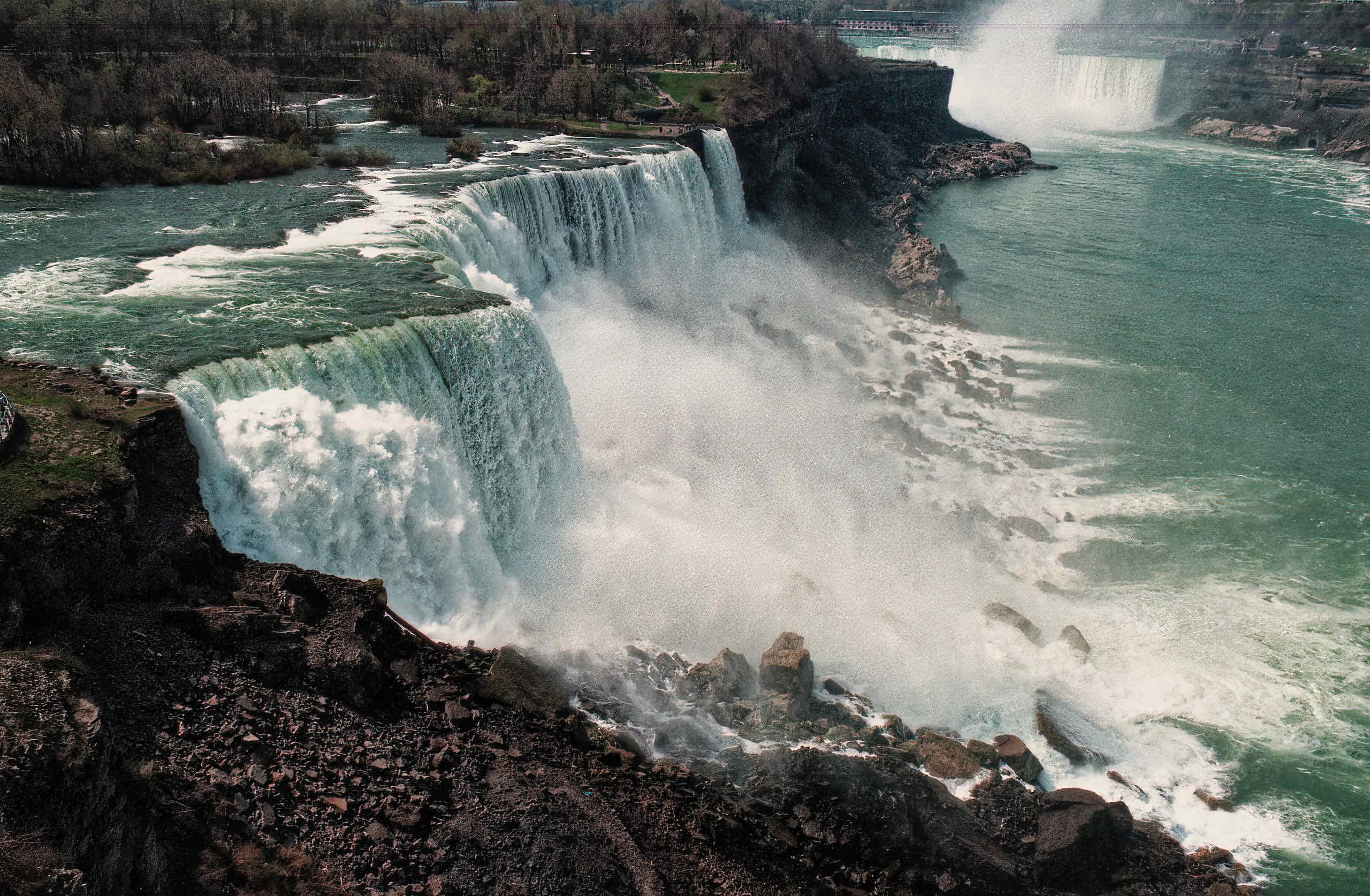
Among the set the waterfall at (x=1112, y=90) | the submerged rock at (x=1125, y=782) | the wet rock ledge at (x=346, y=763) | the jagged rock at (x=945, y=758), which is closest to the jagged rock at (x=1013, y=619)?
the submerged rock at (x=1125, y=782)

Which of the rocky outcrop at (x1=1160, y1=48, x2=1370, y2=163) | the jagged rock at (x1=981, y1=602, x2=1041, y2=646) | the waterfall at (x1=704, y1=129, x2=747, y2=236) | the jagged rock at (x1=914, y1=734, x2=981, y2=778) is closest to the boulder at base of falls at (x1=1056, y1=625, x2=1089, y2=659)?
the jagged rock at (x1=981, y1=602, x2=1041, y2=646)

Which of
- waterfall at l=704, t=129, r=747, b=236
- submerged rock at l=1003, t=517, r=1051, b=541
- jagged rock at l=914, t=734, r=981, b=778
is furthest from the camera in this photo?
waterfall at l=704, t=129, r=747, b=236

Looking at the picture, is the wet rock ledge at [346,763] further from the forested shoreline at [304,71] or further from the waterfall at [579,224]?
the forested shoreline at [304,71]

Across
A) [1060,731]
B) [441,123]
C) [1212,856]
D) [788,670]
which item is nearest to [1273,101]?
[441,123]

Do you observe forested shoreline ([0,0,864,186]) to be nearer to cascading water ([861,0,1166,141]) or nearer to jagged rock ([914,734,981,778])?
jagged rock ([914,734,981,778])

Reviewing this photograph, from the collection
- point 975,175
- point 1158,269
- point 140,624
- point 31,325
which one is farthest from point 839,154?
point 140,624

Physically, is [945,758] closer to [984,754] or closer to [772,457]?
[984,754]
